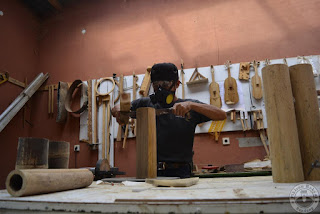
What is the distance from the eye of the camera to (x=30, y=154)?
145cm

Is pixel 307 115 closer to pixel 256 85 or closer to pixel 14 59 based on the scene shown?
pixel 256 85

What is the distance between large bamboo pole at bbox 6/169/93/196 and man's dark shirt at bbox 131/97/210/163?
4.37 feet

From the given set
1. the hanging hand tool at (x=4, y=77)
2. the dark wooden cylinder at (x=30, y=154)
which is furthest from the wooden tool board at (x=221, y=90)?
the dark wooden cylinder at (x=30, y=154)

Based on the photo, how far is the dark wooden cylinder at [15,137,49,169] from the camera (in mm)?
1431

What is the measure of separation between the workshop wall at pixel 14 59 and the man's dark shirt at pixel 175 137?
350 centimetres

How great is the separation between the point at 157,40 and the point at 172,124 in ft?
9.48

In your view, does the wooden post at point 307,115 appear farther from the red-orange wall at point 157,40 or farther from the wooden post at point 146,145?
the red-orange wall at point 157,40

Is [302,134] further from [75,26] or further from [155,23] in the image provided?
[75,26]

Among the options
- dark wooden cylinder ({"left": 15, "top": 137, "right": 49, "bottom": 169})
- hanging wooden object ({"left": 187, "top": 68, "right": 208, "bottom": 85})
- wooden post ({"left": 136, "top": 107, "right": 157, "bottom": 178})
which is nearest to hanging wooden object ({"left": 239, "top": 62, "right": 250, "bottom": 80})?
hanging wooden object ({"left": 187, "top": 68, "right": 208, "bottom": 85})

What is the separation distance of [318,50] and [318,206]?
4.55m

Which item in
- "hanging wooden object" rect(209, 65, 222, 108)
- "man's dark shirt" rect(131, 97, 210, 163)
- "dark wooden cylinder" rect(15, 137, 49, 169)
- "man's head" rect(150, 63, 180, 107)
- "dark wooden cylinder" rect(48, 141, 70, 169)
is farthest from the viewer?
"hanging wooden object" rect(209, 65, 222, 108)

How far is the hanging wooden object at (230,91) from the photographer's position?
14.5 feet

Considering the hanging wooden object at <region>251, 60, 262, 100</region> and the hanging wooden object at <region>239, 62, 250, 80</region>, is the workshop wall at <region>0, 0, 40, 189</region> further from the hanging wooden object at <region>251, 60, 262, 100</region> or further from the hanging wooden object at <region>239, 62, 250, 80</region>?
the hanging wooden object at <region>251, 60, 262, 100</region>

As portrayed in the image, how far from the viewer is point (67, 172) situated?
1.25 meters
